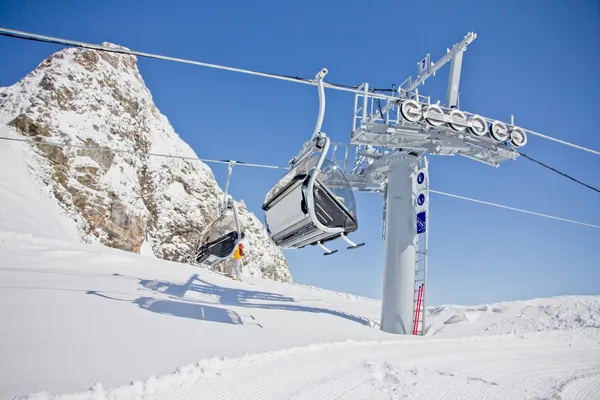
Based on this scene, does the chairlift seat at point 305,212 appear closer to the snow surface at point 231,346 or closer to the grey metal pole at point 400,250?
the snow surface at point 231,346

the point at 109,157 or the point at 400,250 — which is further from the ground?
the point at 109,157

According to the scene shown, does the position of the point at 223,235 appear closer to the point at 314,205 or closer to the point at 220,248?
the point at 220,248

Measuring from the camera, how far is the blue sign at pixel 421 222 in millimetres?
10500

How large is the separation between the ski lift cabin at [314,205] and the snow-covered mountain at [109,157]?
121 feet

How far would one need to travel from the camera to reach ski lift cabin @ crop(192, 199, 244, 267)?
9.67 metres

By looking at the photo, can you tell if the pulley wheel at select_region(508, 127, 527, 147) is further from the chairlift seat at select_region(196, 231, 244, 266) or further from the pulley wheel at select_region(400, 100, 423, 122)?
the chairlift seat at select_region(196, 231, 244, 266)

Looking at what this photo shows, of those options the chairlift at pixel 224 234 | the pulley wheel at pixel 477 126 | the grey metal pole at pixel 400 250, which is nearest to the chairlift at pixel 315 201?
the chairlift at pixel 224 234

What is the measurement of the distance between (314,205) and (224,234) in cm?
413

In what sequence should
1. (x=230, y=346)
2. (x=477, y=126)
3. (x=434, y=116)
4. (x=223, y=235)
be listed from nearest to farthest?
(x=230, y=346)
(x=223, y=235)
(x=434, y=116)
(x=477, y=126)

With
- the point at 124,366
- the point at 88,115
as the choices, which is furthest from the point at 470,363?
the point at 88,115

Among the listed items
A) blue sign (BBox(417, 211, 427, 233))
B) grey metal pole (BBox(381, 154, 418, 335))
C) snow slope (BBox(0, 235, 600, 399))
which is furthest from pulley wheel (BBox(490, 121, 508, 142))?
snow slope (BBox(0, 235, 600, 399))

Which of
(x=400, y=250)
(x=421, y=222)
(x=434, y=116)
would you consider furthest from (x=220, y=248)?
(x=434, y=116)

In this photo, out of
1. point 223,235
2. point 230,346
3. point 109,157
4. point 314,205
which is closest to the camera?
point 230,346

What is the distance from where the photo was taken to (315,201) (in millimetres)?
6621
